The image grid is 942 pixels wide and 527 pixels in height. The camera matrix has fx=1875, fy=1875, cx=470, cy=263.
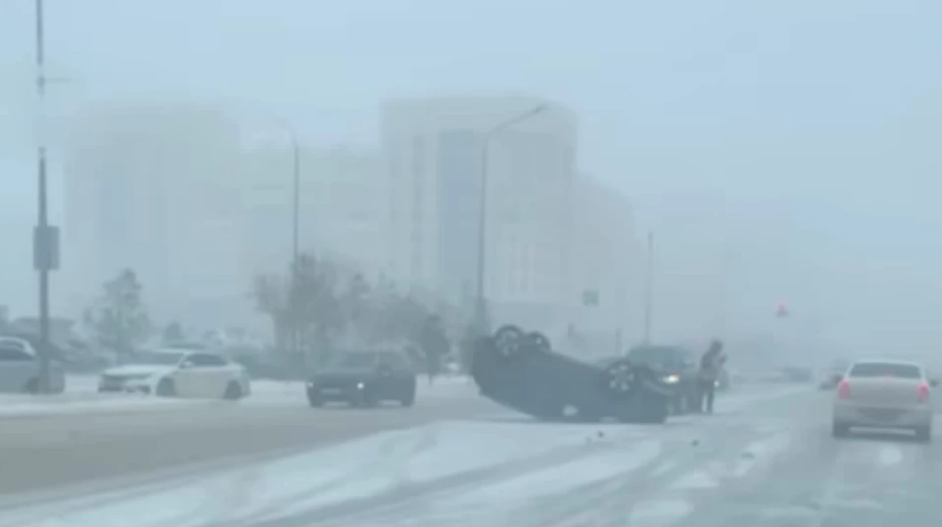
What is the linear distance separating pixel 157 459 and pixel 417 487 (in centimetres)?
517

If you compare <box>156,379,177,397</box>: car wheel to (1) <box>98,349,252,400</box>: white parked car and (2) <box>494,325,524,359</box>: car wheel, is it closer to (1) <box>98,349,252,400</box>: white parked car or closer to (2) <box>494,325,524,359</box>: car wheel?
(1) <box>98,349,252,400</box>: white parked car

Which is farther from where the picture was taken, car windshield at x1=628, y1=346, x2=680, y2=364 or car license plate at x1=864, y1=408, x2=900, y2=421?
car windshield at x1=628, y1=346, x2=680, y2=364

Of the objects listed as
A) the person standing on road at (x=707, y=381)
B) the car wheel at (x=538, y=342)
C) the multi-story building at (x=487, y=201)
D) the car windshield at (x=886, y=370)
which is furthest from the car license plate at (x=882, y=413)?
the multi-story building at (x=487, y=201)

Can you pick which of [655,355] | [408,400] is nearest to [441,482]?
[408,400]

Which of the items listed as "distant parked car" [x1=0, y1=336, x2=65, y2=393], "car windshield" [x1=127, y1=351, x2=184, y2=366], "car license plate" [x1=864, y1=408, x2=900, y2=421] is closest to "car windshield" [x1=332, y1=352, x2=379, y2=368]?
"car windshield" [x1=127, y1=351, x2=184, y2=366]

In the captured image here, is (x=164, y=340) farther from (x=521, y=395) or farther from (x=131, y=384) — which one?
(x=521, y=395)

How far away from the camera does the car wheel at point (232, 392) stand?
4969 cm

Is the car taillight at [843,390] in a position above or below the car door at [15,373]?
above

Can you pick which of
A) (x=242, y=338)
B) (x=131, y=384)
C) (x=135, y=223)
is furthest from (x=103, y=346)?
(x=131, y=384)

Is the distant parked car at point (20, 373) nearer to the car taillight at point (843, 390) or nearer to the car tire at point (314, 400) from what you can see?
the car tire at point (314, 400)

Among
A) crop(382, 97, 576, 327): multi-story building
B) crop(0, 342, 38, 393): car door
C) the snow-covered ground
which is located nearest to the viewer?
the snow-covered ground

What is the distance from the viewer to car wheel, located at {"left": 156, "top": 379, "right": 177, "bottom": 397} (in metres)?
50.0

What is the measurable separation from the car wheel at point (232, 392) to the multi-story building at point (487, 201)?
2783 cm

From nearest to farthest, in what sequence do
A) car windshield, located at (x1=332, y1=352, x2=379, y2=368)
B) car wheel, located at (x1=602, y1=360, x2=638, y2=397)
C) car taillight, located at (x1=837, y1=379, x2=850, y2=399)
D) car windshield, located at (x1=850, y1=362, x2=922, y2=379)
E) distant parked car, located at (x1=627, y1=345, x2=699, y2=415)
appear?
car taillight, located at (x1=837, y1=379, x2=850, y2=399) → car windshield, located at (x1=850, y1=362, x2=922, y2=379) → car wheel, located at (x1=602, y1=360, x2=638, y2=397) → distant parked car, located at (x1=627, y1=345, x2=699, y2=415) → car windshield, located at (x1=332, y1=352, x2=379, y2=368)
